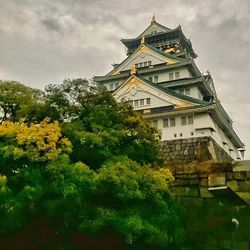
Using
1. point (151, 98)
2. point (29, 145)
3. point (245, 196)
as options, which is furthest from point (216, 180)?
point (151, 98)

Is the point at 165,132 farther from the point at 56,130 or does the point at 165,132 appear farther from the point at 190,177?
the point at 56,130

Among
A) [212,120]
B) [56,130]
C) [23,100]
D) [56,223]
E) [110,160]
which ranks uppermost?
[212,120]

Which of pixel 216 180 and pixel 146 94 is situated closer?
pixel 216 180

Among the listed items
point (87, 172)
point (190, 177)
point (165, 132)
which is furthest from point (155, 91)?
point (87, 172)

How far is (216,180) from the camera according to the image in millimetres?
16203

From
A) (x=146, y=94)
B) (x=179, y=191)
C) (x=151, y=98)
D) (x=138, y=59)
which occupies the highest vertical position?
(x=138, y=59)

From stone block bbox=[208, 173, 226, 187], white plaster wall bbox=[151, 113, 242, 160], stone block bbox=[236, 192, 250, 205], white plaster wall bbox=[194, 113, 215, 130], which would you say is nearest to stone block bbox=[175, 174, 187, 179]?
stone block bbox=[208, 173, 226, 187]

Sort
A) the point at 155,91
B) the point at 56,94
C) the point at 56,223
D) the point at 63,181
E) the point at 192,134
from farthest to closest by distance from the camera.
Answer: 1. the point at 155,91
2. the point at 192,134
3. the point at 56,94
4. the point at 56,223
5. the point at 63,181

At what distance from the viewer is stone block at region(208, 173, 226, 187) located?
52.7 feet

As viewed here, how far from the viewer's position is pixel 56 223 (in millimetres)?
13688

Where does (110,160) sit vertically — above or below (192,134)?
below

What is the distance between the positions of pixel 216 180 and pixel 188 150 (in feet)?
33.3

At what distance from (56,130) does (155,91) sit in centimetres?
1611

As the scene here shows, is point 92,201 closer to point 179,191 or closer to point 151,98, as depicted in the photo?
point 179,191
